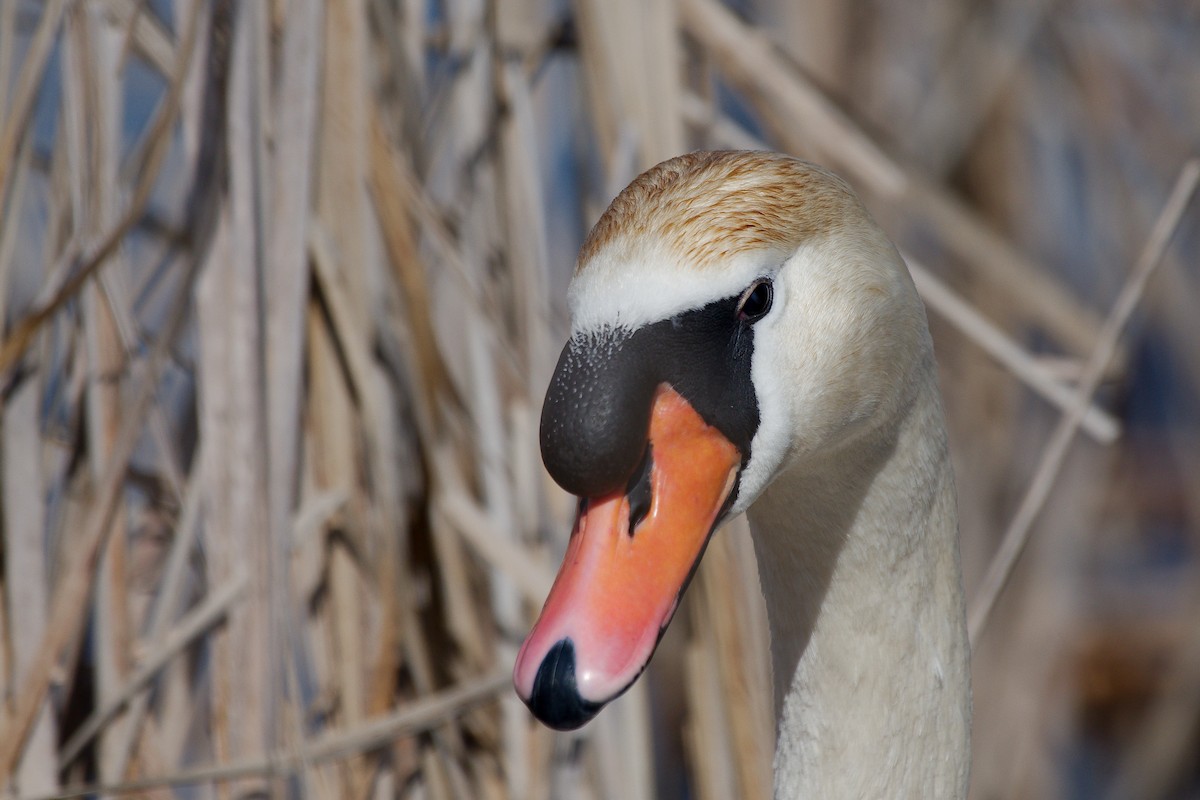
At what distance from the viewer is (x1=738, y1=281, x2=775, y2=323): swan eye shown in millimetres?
852

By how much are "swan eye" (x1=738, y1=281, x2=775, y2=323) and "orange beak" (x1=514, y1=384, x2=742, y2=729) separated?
0.08 metres

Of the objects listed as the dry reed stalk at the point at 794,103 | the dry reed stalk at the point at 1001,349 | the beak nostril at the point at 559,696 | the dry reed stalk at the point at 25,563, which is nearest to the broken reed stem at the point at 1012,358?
the dry reed stalk at the point at 1001,349

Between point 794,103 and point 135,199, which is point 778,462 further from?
point 794,103

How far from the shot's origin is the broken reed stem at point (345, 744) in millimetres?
1250

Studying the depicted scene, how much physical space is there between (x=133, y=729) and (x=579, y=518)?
2.63 feet

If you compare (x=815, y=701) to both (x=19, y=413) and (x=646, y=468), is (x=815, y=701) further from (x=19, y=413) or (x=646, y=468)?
(x=19, y=413)

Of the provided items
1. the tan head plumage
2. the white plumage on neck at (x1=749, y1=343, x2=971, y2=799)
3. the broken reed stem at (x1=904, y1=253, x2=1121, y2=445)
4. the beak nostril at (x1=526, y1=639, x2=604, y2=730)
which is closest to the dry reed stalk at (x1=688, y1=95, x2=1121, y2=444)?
the broken reed stem at (x1=904, y1=253, x2=1121, y2=445)

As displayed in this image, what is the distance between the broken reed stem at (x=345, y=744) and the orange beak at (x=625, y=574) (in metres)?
0.61

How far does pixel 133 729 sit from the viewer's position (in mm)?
1395

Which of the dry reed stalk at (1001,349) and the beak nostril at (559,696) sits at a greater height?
the beak nostril at (559,696)

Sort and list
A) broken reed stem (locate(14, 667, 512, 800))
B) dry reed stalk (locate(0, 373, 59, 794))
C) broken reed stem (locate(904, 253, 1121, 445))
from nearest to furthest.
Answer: broken reed stem (locate(14, 667, 512, 800))
dry reed stalk (locate(0, 373, 59, 794))
broken reed stem (locate(904, 253, 1121, 445))

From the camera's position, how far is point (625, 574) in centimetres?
80

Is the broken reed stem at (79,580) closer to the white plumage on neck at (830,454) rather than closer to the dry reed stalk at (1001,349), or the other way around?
the white plumage on neck at (830,454)

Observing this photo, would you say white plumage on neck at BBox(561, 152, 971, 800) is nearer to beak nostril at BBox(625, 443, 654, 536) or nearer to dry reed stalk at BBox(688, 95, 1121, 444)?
beak nostril at BBox(625, 443, 654, 536)
